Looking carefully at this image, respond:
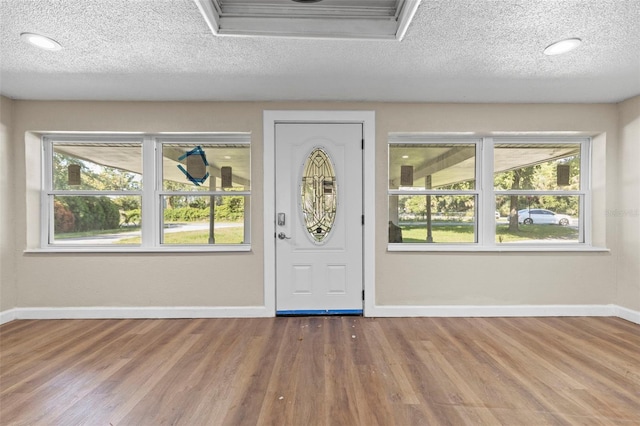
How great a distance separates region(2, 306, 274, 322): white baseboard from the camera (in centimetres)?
332

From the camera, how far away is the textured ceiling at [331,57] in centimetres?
185

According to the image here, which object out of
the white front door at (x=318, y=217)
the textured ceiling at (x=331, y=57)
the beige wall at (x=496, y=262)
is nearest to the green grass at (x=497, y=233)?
the beige wall at (x=496, y=262)

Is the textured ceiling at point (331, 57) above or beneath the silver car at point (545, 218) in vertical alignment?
above

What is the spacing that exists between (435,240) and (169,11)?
10.5 ft

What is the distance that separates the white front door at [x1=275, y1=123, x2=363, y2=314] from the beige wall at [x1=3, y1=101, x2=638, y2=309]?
229mm

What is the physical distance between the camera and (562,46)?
2.16 m

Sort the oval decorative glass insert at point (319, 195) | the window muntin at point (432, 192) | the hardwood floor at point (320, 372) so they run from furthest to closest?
the window muntin at point (432, 192) < the oval decorative glass insert at point (319, 195) < the hardwood floor at point (320, 372)

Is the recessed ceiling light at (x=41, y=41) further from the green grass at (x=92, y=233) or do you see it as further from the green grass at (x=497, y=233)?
the green grass at (x=497, y=233)

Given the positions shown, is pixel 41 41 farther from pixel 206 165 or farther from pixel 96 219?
pixel 96 219

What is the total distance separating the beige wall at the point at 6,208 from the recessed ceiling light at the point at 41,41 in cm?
166

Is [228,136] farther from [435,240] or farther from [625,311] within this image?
[625,311]

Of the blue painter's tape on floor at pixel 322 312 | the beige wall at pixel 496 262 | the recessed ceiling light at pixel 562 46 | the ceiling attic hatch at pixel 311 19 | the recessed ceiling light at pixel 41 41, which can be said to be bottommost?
the blue painter's tape on floor at pixel 322 312

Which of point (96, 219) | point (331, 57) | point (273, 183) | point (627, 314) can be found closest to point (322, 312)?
point (273, 183)

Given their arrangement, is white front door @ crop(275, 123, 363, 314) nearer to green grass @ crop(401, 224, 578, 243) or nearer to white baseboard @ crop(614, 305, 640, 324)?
green grass @ crop(401, 224, 578, 243)
